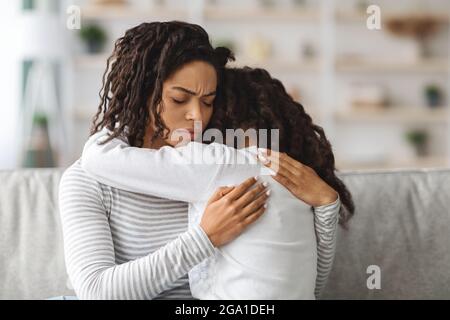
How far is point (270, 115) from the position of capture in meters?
1.30

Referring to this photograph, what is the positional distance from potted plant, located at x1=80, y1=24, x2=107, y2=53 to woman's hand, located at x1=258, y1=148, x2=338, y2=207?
3851mm

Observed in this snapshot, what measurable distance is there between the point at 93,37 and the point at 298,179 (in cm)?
390

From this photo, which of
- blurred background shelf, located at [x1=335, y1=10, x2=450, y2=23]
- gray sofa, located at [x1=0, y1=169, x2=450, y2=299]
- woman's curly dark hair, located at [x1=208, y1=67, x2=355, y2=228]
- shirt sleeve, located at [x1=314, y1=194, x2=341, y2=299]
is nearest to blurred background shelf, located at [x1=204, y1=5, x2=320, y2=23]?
blurred background shelf, located at [x1=335, y1=10, x2=450, y2=23]

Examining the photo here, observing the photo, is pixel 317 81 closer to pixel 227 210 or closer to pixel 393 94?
pixel 393 94

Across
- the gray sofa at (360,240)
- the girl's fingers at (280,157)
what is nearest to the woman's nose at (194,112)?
the girl's fingers at (280,157)

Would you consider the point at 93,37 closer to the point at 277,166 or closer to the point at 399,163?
the point at 399,163

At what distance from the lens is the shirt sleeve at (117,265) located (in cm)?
116

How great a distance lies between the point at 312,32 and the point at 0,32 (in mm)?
2124

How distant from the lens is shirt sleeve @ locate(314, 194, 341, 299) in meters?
1.25

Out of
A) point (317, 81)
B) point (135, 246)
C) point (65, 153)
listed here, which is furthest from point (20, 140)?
point (135, 246)

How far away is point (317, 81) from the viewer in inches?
198

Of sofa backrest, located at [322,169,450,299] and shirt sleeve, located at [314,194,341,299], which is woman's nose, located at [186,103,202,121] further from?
sofa backrest, located at [322,169,450,299]

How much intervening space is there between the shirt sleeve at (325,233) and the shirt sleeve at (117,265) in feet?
0.72

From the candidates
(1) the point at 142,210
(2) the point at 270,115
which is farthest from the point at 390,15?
(1) the point at 142,210
